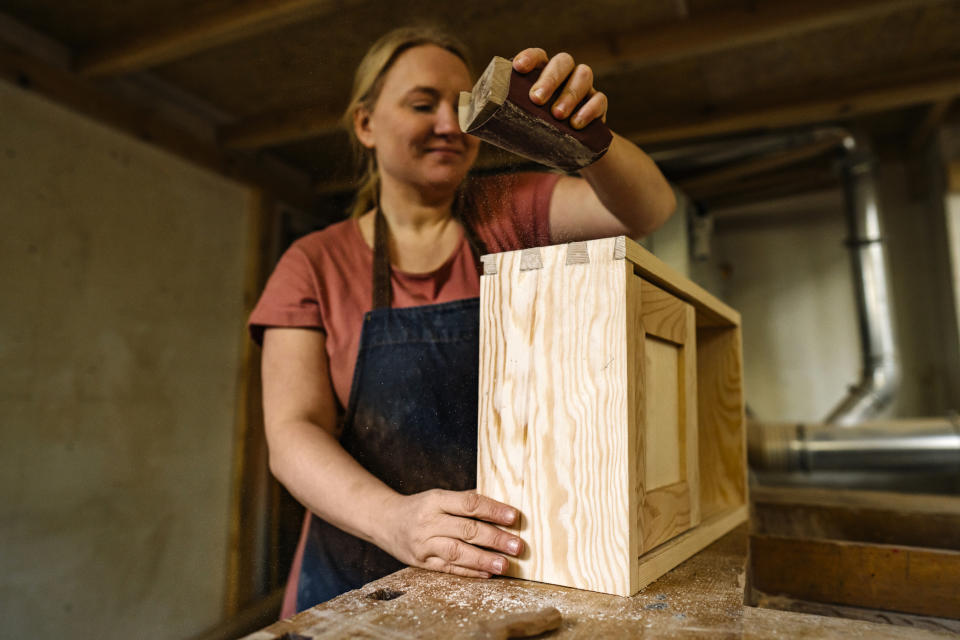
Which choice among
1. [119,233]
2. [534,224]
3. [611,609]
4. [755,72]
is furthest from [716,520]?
[755,72]

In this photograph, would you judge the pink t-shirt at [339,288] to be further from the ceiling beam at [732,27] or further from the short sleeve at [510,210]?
the ceiling beam at [732,27]

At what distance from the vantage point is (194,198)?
120 centimetres

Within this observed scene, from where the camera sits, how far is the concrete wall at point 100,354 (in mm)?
1112

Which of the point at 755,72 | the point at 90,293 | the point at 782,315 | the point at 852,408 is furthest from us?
the point at 782,315

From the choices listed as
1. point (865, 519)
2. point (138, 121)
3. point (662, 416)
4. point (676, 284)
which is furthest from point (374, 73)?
point (865, 519)

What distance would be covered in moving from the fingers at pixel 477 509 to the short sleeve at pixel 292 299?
0.36 meters

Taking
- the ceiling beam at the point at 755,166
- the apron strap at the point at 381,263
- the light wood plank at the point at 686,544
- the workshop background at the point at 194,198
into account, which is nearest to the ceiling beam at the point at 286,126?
the workshop background at the point at 194,198

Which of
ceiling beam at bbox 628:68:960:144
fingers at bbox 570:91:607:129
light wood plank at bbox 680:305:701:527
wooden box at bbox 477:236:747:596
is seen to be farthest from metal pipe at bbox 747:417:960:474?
fingers at bbox 570:91:607:129

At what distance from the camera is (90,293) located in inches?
53.7

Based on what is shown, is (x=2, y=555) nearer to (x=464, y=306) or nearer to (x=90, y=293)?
(x=90, y=293)

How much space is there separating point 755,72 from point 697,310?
170 cm

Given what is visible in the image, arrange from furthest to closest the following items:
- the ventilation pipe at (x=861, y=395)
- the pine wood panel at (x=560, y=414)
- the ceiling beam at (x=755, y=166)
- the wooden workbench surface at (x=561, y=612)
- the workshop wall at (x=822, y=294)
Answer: the workshop wall at (x=822, y=294), the ventilation pipe at (x=861, y=395), the ceiling beam at (x=755, y=166), the pine wood panel at (x=560, y=414), the wooden workbench surface at (x=561, y=612)

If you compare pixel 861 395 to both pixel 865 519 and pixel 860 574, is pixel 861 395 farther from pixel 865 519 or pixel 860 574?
pixel 860 574

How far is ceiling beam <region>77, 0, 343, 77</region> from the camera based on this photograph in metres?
1.27
